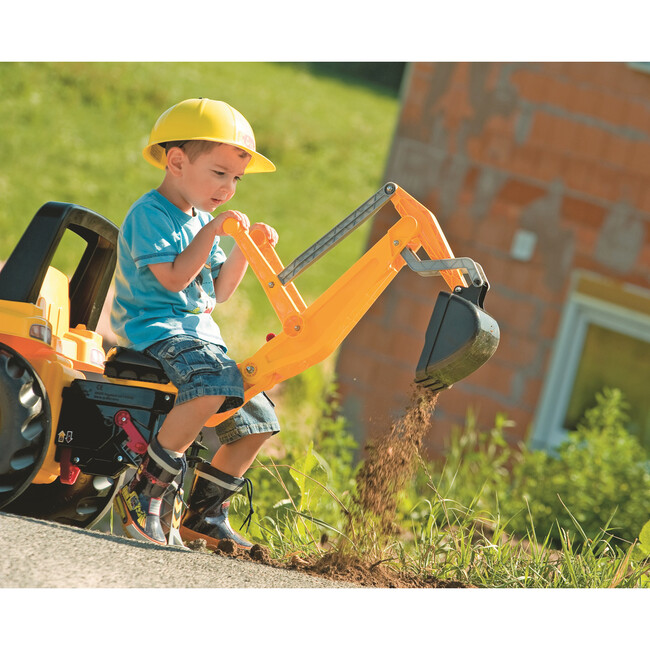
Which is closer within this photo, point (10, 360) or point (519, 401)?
point (10, 360)

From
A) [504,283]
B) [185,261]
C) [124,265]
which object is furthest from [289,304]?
[504,283]

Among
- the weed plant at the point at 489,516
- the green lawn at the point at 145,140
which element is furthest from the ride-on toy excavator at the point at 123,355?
the green lawn at the point at 145,140

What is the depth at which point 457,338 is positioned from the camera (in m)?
2.82

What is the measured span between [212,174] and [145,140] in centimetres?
1146

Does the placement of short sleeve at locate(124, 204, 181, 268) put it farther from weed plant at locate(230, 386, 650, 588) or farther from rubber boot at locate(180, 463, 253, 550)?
weed plant at locate(230, 386, 650, 588)

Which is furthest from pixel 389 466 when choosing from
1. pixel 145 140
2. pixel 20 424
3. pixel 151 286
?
pixel 145 140

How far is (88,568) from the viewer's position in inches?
102

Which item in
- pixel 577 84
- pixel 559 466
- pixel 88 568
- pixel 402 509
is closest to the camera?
pixel 88 568

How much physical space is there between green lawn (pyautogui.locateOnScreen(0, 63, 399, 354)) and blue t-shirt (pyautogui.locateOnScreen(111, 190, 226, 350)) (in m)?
5.55

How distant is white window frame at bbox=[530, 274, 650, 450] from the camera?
627 cm

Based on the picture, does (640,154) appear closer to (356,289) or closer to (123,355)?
(356,289)

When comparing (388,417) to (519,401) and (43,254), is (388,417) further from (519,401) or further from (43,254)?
(519,401)

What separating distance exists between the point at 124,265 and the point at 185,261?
26 cm

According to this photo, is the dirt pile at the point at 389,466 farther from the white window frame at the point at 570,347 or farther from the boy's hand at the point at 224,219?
the white window frame at the point at 570,347
